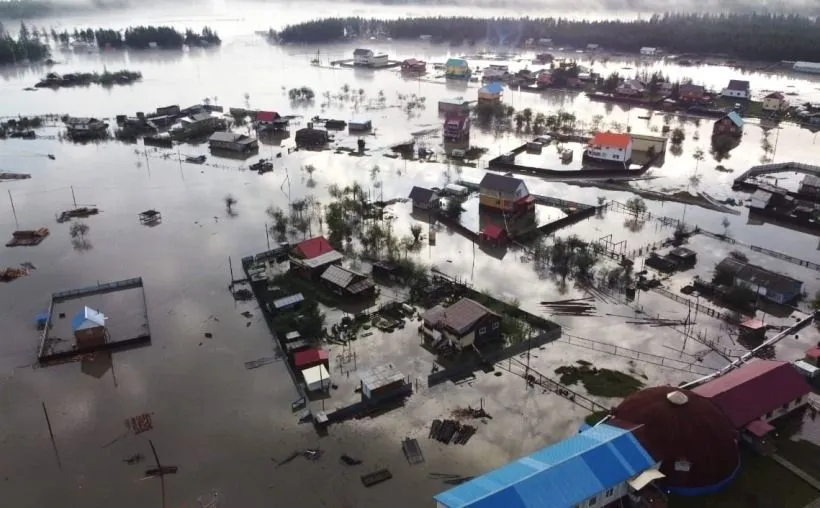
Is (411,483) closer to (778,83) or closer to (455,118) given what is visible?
(455,118)

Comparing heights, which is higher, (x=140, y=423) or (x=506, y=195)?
(x=506, y=195)

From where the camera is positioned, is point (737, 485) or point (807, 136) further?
point (807, 136)

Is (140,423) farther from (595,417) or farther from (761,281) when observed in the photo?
(761,281)

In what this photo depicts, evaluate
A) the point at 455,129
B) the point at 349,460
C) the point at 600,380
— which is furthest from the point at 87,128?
the point at 600,380

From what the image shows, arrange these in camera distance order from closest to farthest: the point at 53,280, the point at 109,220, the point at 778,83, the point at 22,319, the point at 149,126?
the point at 22,319, the point at 53,280, the point at 109,220, the point at 149,126, the point at 778,83

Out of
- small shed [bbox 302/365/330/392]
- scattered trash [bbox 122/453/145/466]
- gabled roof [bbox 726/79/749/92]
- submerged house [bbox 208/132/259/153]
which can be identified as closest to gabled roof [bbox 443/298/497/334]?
small shed [bbox 302/365/330/392]

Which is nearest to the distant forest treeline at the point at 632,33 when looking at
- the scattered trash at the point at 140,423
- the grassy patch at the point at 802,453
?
the grassy patch at the point at 802,453

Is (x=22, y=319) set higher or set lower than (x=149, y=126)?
lower

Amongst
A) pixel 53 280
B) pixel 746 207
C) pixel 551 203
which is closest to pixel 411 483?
pixel 53 280
